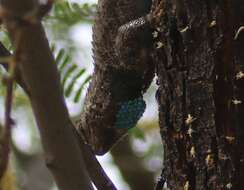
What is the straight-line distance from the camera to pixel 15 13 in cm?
74

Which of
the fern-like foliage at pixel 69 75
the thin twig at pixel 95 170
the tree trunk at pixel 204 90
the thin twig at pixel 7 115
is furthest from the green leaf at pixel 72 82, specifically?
the thin twig at pixel 7 115

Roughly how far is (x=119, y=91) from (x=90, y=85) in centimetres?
23

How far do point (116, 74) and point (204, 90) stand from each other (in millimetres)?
1157

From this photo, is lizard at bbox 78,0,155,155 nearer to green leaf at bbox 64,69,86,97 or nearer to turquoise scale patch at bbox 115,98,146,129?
turquoise scale patch at bbox 115,98,146,129

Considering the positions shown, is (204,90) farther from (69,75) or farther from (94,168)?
(69,75)

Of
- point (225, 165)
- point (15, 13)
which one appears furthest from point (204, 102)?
point (15, 13)

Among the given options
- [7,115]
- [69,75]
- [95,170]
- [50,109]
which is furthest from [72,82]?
[7,115]

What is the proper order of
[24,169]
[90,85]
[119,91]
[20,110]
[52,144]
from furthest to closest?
[24,169], [20,110], [90,85], [119,91], [52,144]

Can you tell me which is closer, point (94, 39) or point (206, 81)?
point (206, 81)

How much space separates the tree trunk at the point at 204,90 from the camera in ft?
4.69

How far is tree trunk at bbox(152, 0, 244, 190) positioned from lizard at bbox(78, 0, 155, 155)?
66 cm

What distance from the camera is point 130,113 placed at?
2.37m

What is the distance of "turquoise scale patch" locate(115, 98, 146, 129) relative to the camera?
7.78 ft

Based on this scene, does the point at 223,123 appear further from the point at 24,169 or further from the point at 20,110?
the point at 24,169
